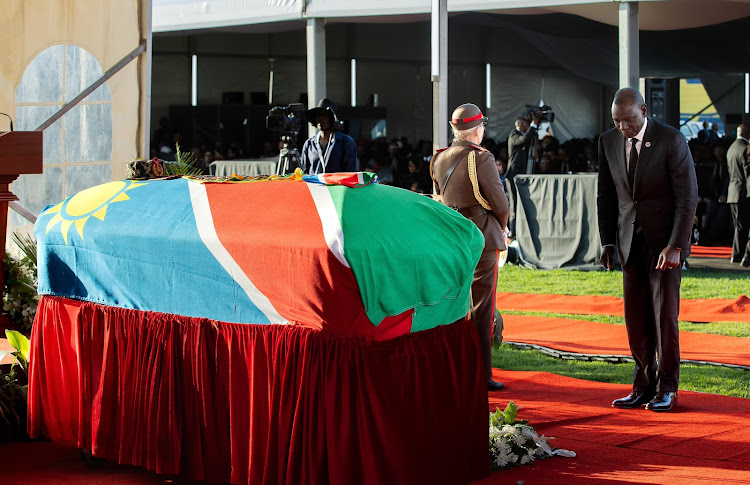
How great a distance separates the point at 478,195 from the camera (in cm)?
567

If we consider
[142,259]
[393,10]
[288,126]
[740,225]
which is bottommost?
[142,259]

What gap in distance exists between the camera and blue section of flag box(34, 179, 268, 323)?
376cm

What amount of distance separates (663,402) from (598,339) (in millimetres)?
2287

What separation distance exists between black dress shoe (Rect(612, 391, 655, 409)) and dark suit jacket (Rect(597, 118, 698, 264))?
743 millimetres

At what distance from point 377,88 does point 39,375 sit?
19.6 metres

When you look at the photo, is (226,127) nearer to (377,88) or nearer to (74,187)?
(377,88)

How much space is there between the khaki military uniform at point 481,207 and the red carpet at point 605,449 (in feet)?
1.73

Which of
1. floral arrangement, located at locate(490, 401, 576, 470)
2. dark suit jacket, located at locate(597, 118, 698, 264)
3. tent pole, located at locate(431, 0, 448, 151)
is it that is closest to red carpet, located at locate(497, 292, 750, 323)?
tent pole, located at locate(431, 0, 448, 151)

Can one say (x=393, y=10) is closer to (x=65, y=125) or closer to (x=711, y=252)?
(x=711, y=252)

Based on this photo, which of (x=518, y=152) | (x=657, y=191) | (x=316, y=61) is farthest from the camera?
(x=518, y=152)

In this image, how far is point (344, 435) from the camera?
3.34 metres

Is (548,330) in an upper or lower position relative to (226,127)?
lower

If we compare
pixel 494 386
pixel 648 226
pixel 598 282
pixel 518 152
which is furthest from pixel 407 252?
pixel 518 152

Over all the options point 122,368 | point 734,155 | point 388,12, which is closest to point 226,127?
point 388,12
